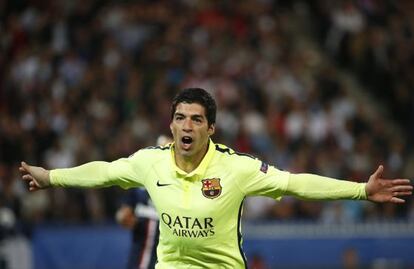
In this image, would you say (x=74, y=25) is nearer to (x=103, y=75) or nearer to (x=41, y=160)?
(x=103, y=75)

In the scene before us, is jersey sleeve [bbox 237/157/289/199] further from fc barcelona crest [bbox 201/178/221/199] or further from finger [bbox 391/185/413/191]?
finger [bbox 391/185/413/191]

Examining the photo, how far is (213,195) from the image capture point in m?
6.74

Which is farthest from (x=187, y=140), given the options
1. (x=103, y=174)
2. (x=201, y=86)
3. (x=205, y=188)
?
(x=201, y=86)

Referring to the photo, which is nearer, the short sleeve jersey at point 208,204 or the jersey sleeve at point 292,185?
the jersey sleeve at point 292,185

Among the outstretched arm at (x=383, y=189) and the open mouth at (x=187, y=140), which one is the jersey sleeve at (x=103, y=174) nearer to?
the open mouth at (x=187, y=140)

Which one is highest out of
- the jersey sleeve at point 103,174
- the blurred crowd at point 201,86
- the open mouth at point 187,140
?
the blurred crowd at point 201,86

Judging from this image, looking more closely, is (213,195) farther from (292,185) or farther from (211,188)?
(292,185)

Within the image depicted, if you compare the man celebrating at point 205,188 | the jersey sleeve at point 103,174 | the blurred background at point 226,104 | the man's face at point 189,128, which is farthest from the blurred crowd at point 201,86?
the man's face at point 189,128

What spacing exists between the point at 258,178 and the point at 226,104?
10866 mm

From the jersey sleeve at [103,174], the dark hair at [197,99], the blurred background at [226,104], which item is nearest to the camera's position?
the dark hair at [197,99]

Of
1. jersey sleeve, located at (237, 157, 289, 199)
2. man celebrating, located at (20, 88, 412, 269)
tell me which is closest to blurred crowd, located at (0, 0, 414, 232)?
man celebrating, located at (20, 88, 412, 269)

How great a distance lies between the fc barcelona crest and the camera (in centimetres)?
674

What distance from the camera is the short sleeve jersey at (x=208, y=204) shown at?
671 centimetres

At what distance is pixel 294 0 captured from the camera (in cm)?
2145
